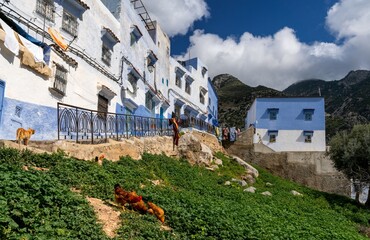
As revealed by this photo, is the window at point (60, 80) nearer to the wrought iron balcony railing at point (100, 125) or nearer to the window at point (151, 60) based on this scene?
the wrought iron balcony railing at point (100, 125)

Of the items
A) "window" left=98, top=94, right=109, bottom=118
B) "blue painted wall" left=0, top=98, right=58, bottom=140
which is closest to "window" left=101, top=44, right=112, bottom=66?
"window" left=98, top=94, right=109, bottom=118

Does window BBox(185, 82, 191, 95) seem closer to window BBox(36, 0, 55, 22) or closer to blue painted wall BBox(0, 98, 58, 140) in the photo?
window BBox(36, 0, 55, 22)

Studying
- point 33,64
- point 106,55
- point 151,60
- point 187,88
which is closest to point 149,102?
point 151,60

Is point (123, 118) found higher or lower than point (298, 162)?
higher

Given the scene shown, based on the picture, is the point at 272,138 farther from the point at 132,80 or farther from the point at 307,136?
the point at 132,80

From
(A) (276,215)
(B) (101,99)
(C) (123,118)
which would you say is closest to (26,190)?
(A) (276,215)

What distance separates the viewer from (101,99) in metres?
18.6

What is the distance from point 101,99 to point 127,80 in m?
3.81

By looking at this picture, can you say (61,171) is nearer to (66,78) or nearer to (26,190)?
(26,190)

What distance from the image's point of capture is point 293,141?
35.3m

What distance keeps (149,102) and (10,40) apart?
1567 cm

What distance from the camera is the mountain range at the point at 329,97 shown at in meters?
68.4

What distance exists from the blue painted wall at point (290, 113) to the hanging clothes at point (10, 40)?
91.6ft

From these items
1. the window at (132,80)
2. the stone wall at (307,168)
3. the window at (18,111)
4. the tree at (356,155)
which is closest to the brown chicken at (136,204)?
the window at (18,111)
